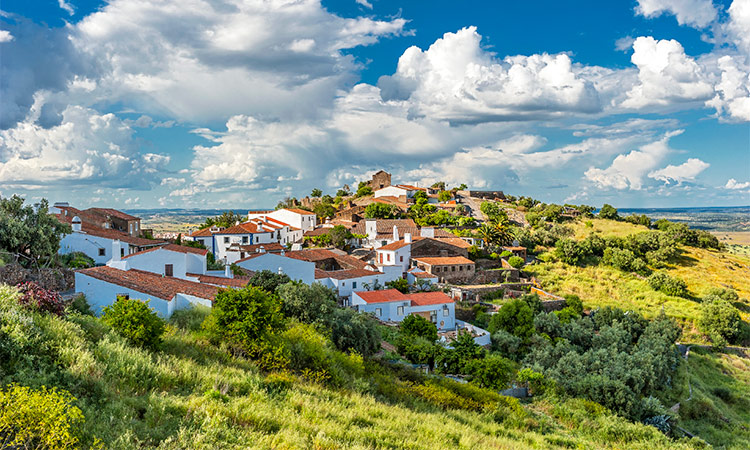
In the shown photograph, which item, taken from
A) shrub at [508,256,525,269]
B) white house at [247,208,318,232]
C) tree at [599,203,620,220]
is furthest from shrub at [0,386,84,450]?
tree at [599,203,620,220]

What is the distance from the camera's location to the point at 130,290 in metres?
15.2

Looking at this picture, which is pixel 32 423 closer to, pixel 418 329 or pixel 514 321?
pixel 418 329

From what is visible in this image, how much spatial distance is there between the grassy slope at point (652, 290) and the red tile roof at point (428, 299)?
14.9 m

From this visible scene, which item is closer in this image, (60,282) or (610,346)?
(60,282)

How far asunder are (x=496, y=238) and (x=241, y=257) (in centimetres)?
2699

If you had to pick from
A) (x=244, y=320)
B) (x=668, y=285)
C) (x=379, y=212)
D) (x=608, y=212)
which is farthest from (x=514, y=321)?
(x=608, y=212)

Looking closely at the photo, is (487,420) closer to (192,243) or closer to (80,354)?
(80,354)

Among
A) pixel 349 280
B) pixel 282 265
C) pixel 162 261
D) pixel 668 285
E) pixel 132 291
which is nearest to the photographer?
pixel 132 291

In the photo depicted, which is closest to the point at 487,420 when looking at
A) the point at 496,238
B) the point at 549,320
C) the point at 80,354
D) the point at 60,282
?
the point at 80,354

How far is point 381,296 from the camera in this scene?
1126 inches

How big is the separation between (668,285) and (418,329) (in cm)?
2951

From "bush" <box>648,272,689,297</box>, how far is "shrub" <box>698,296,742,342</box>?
542 cm

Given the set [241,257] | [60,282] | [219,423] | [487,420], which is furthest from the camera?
[241,257]

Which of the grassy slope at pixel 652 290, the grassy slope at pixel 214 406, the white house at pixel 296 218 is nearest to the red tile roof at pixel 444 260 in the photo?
the grassy slope at pixel 652 290
